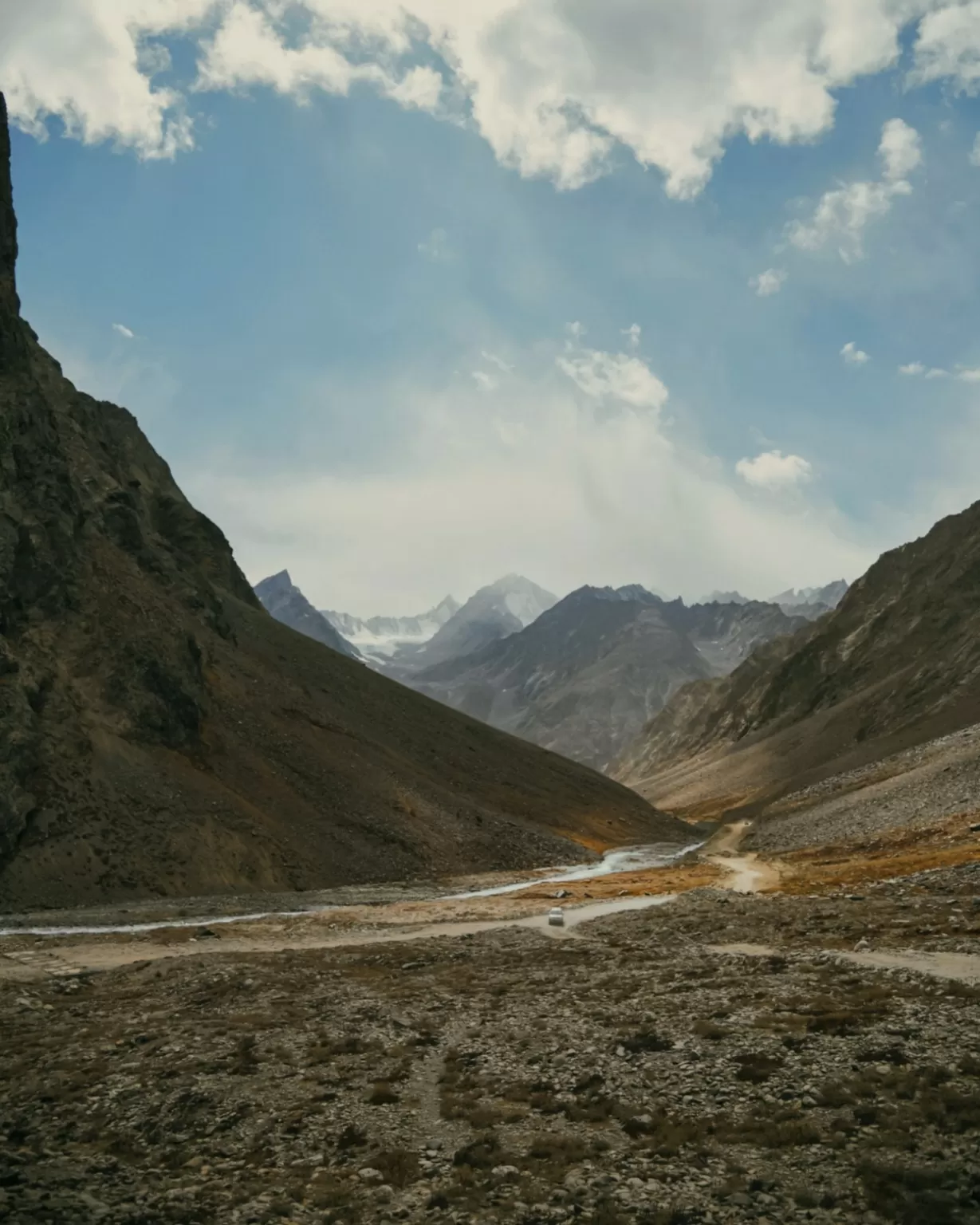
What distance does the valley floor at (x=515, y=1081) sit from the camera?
1569 cm

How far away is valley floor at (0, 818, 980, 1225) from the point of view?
15.7 metres

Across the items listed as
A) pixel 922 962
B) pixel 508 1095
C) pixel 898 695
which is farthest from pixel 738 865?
pixel 898 695

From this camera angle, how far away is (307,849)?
80938 mm

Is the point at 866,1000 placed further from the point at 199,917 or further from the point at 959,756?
the point at 959,756

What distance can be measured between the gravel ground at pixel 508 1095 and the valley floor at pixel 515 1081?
0.27 feet

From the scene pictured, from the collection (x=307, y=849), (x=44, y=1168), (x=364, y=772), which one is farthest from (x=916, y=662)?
(x=44, y=1168)

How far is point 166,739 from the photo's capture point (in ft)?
278

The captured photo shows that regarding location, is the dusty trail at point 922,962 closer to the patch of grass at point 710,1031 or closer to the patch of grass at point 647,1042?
the patch of grass at point 710,1031

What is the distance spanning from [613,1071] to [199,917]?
41.5 m

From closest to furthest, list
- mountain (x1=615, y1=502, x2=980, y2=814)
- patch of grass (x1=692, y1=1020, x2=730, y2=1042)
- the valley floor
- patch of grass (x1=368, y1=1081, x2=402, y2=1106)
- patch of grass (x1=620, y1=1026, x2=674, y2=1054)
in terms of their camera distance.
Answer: the valley floor < patch of grass (x1=368, y1=1081, x2=402, y2=1106) < patch of grass (x1=620, y1=1026, x2=674, y2=1054) < patch of grass (x1=692, y1=1020, x2=730, y2=1042) < mountain (x1=615, y1=502, x2=980, y2=814)

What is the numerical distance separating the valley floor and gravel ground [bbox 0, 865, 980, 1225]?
3.2 inches

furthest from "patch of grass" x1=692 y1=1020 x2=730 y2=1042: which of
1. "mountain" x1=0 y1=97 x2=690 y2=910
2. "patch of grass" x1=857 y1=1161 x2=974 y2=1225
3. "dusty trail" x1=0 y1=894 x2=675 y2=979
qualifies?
"mountain" x1=0 y1=97 x2=690 y2=910

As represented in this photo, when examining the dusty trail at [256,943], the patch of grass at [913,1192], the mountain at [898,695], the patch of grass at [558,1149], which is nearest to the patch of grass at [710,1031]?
the patch of grass at [558,1149]

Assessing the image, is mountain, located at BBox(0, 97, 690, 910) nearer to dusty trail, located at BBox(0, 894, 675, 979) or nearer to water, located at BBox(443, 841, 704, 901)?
water, located at BBox(443, 841, 704, 901)
